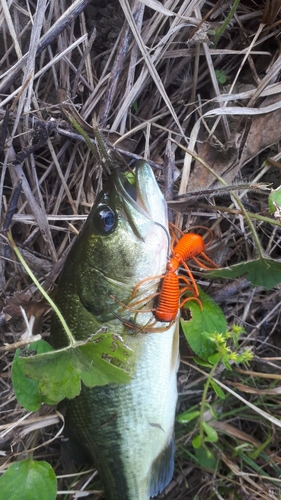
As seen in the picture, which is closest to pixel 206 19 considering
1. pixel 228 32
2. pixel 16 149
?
pixel 228 32

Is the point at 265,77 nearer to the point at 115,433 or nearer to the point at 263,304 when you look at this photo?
the point at 263,304

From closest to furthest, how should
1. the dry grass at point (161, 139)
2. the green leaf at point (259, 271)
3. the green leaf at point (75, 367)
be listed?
the green leaf at point (75, 367), the green leaf at point (259, 271), the dry grass at point (161, 139)

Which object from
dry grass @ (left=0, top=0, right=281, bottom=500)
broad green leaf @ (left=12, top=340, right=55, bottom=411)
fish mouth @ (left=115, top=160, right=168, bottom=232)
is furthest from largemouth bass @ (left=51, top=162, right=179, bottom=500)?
dry grass @ (left=0, top=0, right=281, bottom=500)

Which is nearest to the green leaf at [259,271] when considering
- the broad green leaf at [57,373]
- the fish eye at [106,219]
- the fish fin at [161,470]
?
the fish eye at [106,219]

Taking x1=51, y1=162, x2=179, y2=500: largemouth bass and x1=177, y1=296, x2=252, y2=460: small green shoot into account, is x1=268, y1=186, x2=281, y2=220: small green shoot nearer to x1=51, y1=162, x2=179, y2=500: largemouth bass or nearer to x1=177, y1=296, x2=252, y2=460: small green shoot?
x1=51, y1=162, x2=179, y2=500: largemouth bass

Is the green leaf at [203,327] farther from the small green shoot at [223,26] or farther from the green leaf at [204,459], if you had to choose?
the small green shoot at [223,26]

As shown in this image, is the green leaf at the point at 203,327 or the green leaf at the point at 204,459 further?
the green leaf at the point at 204,459

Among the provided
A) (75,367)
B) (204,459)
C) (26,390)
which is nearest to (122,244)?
(75,367)
